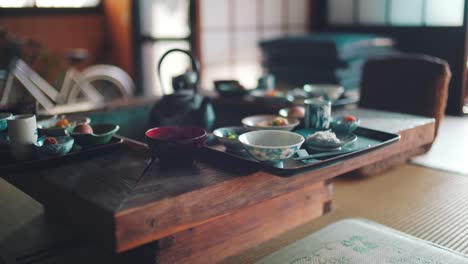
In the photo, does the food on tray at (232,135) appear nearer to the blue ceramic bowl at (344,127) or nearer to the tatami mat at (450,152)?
the blue ceramic bowl at (344,127)

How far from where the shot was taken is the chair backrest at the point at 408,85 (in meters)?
2.83

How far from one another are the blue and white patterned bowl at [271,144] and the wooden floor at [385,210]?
556 millimetres

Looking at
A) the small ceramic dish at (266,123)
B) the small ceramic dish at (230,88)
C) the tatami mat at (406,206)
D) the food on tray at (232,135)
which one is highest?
the small ceramic dish at (230,88)

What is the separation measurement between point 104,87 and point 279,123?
15.0ft

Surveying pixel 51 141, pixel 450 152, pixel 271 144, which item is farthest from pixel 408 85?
pixel 51 141

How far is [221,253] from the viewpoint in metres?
1.91

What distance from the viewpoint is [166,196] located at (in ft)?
4.13

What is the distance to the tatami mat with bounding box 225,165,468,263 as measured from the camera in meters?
2.06

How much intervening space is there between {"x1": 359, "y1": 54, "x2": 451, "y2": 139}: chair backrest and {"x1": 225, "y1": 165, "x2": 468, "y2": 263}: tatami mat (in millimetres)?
402

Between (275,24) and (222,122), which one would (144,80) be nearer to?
(275,24)

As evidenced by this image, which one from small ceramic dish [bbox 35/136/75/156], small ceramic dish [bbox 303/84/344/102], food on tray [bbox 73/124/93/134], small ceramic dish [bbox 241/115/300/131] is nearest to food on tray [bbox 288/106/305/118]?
small ceramic dish [bbox 241/115/300/131]

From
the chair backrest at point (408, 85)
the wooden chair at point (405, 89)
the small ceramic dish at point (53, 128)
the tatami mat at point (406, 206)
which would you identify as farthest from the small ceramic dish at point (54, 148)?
the chair backrest at point (408, 85)

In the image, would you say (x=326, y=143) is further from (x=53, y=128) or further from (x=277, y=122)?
(x=53, y=128)

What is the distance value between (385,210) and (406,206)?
0.44 ft
